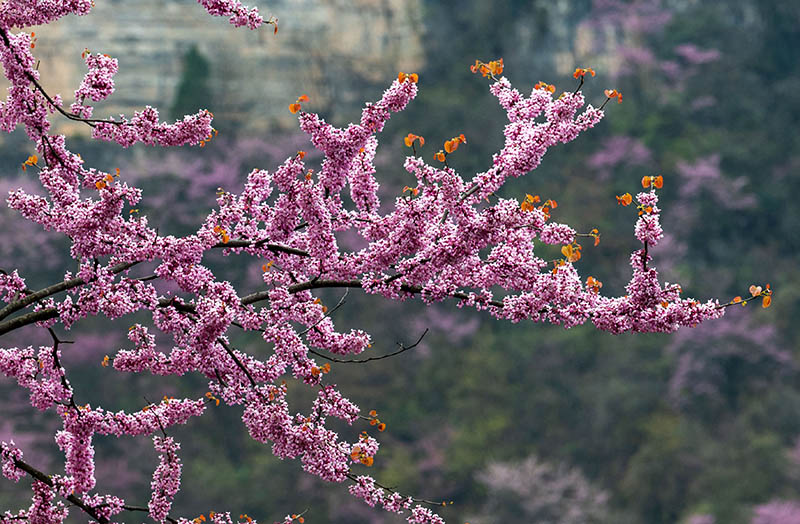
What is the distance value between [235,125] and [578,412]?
10.9 m

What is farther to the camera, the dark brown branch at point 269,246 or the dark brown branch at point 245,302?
the dark brown branch at point 269,246

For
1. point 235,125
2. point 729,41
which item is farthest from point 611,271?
point 235,125

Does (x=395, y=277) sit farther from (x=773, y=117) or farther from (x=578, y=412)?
Answer: (x=773, y=117)

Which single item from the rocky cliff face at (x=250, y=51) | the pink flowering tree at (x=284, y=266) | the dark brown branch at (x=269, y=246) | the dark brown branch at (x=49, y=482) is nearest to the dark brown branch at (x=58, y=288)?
the pink flowering tree at (x=284, y=266)

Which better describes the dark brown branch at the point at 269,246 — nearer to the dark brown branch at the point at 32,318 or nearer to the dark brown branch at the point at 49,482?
the dark brown branch at the point at 32,318

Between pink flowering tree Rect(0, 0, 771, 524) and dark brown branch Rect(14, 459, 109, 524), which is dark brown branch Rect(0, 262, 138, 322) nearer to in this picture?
pink flowering tree Rect(0, 0, 771, 524)

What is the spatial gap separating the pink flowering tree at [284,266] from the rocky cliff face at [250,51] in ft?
74.5

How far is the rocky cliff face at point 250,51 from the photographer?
2720 centimetres

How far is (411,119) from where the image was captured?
25.2m

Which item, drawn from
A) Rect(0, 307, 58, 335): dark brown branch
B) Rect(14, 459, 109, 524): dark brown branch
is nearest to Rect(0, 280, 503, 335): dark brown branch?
Rect(0, 307, 58, 335): dark brown branch

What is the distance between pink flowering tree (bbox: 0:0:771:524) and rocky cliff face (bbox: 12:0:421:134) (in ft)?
74.5

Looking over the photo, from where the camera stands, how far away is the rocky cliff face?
89.2ft

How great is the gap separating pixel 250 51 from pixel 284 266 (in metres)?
24.3

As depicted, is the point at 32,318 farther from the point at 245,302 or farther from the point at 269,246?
the point at 269,246
